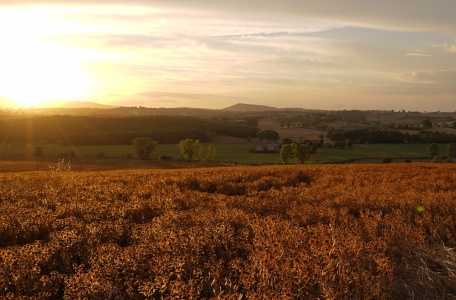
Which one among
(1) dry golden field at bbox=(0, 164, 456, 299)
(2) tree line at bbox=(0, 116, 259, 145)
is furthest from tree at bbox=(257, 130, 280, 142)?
(1) dry golden field at bbox=(0, 164, 456, 299)

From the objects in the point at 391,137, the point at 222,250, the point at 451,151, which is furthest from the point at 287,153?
the point at 222,250

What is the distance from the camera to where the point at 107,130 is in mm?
125062

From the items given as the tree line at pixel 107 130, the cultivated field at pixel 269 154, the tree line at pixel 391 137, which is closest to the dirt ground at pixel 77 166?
the cultivated field at pixel 269 154

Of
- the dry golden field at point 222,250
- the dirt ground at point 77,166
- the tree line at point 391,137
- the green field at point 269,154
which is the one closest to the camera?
the dry golden field at point 222,250

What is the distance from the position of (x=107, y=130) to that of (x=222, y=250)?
13017 centimetres

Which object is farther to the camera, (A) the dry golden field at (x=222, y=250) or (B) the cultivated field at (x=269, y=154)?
(B) the cultivated field at (x=269, y=154)

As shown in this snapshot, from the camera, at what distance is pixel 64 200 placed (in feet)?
24.0

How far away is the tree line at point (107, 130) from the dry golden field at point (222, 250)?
113m

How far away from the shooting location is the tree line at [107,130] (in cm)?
11056

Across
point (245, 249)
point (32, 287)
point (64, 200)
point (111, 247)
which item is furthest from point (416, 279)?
point (64, 200)

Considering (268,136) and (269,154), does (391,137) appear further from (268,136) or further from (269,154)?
(269,154)

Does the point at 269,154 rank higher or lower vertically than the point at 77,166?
lower

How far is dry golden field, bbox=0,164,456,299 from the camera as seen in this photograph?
3.34m

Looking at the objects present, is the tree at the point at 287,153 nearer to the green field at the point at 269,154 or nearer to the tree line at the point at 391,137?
the green field at the point at 269,154
